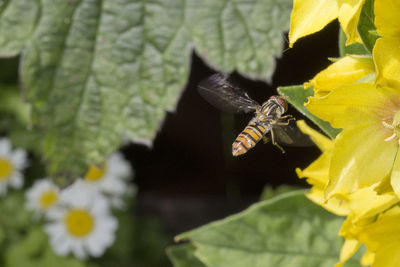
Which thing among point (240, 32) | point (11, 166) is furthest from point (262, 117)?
point (11, 166)

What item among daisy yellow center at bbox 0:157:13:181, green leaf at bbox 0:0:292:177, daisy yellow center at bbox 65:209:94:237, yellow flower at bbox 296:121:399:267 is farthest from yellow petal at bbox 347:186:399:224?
daisy yellow center at bbox 0:157:13:181

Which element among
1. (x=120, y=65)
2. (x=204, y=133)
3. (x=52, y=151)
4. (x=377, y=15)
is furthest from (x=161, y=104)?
(x=204, y=133)

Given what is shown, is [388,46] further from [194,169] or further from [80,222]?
[80,222]

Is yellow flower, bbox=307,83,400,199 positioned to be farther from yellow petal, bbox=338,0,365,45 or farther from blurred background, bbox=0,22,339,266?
blurred background, bbox=0,22,339,266

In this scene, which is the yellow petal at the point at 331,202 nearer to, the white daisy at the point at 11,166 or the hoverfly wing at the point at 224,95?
the hoverfly wing at the point at 224,95

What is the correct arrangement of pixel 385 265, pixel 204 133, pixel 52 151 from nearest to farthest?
pixel 385 265, pixel 52 151, pixel 204 133

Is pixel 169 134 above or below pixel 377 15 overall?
below

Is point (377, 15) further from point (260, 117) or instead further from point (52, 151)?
point (52, 151)

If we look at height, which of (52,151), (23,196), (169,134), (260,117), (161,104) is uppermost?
(260,117)
